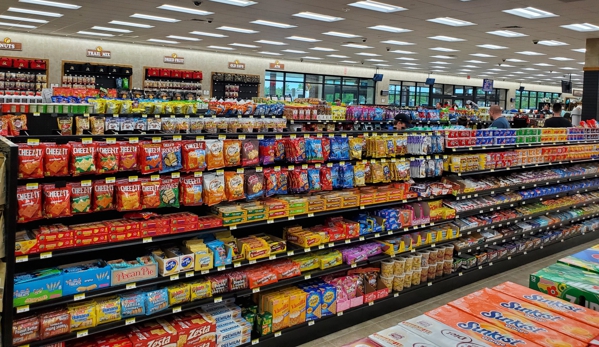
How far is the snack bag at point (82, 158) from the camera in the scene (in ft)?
11.1

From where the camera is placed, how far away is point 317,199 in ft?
A: 15.0

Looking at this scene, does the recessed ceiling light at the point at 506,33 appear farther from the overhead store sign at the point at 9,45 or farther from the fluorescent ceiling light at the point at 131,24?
the overhead store sign at the point at 9,45

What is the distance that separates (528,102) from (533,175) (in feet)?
92.3

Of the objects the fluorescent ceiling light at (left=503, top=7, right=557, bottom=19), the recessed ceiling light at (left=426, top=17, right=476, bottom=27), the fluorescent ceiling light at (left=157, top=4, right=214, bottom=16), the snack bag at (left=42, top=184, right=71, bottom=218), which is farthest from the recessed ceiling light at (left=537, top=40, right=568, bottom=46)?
the snack bag at (left=42, top=184, right=71, bottom=218)

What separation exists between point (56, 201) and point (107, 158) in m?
0.46

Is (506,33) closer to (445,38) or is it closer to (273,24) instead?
(445,38)

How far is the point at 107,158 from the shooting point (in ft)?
11.5

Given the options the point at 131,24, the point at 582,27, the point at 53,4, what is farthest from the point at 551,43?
the point at 53,4

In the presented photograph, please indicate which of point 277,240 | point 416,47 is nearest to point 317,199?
point 277,240

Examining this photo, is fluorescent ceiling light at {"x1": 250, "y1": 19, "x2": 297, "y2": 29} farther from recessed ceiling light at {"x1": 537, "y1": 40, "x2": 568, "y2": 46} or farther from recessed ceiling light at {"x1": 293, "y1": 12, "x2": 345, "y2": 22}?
recessed ceiling light at {"x1": 537, "y1": 40, "x2": 568, "y2": 46}

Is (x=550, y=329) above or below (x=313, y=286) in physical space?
above

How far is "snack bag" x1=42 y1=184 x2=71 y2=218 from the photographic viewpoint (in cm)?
322

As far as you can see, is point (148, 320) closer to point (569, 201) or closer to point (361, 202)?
point (361, 202)

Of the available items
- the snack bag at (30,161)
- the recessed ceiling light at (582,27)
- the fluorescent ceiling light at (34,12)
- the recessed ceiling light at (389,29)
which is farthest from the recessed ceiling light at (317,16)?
the snack bag at (30,161)
